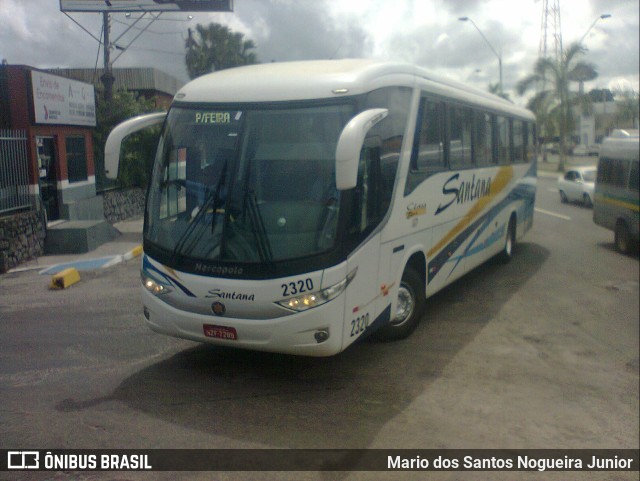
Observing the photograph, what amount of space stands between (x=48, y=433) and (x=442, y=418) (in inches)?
123

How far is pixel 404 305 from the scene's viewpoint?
7.60m

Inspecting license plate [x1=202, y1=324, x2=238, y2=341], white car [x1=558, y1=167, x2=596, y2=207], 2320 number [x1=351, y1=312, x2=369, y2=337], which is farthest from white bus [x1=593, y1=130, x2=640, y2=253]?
license plate [x1=202, y1=324, x2=238, y2=341]

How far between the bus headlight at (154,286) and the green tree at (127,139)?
5457mm

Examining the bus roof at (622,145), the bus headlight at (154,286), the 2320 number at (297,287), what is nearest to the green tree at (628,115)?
the bus roof at (622,145)

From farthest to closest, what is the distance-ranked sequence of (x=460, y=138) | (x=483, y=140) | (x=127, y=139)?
(x=127, y=139), (x=483, y=140), (x=460, y=138)

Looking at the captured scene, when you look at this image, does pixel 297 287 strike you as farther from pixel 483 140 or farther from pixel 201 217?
pixel 483 140

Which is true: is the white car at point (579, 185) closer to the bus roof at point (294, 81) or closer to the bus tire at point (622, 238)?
the bus tire at point (622, 238)

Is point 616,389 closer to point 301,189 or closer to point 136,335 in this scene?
point 301,189

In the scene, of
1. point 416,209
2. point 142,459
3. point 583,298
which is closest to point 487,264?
point 583,298

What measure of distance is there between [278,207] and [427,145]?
2830 mm

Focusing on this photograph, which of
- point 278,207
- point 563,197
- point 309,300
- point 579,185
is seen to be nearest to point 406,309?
point 309,300

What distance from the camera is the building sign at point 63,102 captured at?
30.1 ft

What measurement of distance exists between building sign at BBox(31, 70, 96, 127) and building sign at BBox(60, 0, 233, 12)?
4.95m

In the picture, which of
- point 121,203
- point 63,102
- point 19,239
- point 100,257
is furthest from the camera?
point 121,203
